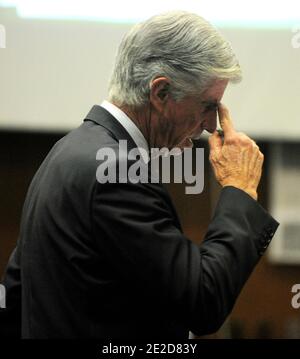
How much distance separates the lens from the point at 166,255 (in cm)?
91

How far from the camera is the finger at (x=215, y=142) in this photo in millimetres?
1092

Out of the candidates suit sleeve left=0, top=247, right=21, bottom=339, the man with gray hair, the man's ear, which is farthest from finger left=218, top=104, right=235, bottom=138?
suit sleeve left=0, top=247, right=21, bottom=339

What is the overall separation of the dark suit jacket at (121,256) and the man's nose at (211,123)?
16 cm

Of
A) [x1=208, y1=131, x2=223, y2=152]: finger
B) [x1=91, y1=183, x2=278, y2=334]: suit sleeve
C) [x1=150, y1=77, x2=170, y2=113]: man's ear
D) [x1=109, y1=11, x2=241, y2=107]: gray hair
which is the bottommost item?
[x1=91, y1=183, x2=278, y2=334]: suit sleeve

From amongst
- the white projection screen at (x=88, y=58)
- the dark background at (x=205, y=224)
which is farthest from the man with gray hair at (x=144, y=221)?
the dark background at (x=205, y=224)

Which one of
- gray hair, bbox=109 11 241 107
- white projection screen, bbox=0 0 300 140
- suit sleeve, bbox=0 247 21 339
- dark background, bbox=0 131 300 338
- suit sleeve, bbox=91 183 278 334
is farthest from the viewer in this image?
dark background, bbox=0 131 300 338

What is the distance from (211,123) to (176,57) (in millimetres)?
159

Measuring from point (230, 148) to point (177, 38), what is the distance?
0.20 m

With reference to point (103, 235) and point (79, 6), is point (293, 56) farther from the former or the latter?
point (103, 235)

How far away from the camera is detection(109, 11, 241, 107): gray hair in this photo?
1020 millimetres

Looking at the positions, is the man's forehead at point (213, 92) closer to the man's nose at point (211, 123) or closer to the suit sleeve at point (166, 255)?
the man's nose at point (211, 123)

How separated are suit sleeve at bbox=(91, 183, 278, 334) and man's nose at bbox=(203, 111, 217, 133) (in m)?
0.22

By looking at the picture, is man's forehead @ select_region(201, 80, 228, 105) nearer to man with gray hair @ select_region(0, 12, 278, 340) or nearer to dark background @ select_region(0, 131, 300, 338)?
man with gray hair @ select_region(0, 12, 278, 340)
